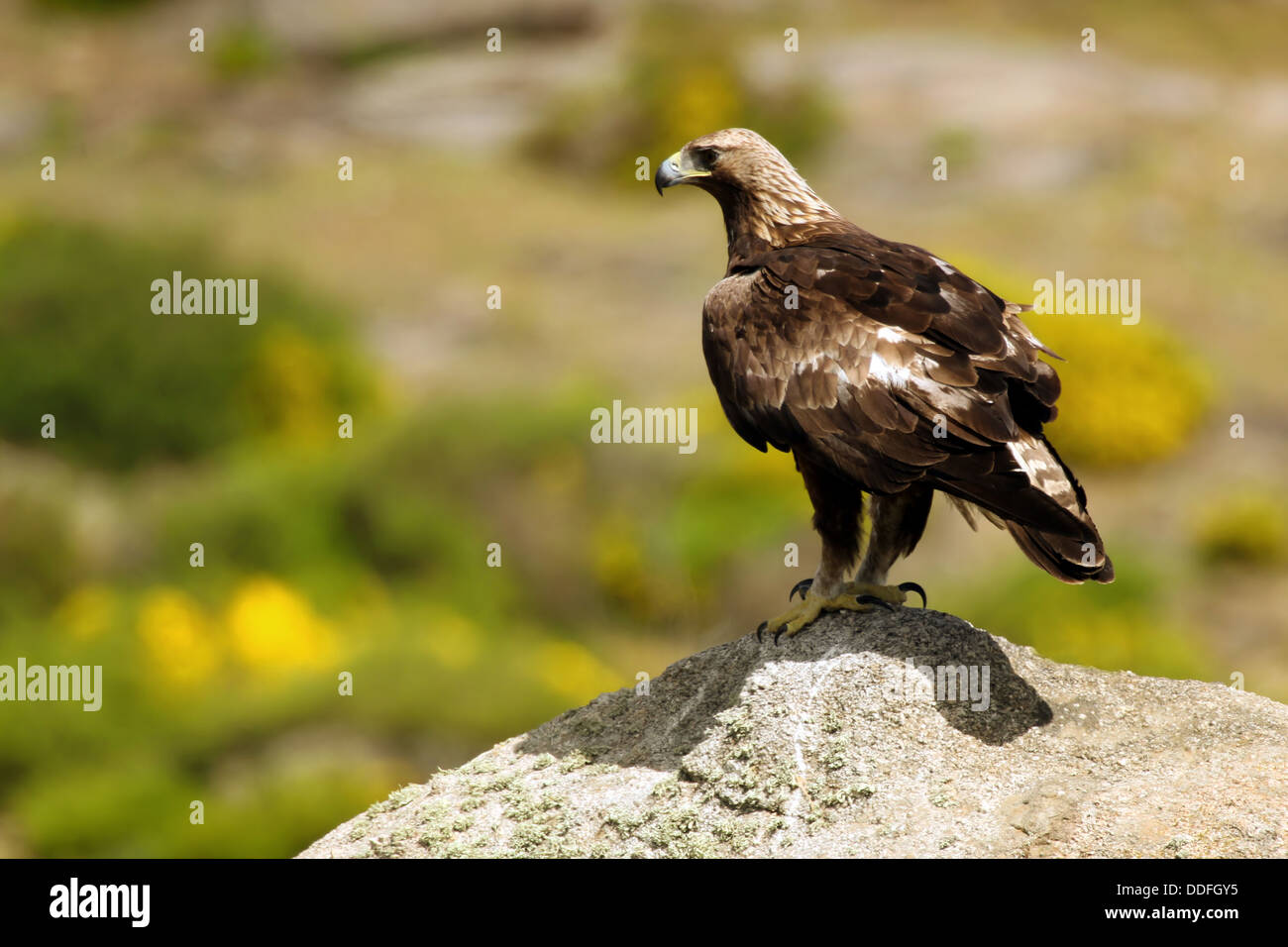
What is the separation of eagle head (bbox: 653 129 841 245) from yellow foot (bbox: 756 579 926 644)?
1609 millimetres

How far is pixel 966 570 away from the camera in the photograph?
58.2 feet

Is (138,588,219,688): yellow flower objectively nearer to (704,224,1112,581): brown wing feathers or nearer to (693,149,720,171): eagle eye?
(693,149,720,171): eagle eye

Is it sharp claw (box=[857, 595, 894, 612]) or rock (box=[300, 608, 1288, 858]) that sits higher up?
sharp claw (box=[857, 595, 894, 612])

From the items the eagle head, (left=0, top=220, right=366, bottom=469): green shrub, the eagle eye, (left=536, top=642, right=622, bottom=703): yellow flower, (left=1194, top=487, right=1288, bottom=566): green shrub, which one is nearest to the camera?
the eagle head

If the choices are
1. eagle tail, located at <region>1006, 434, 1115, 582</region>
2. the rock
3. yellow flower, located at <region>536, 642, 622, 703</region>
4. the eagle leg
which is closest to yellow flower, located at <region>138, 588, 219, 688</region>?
yellow flower, located at <region>536, 642, 622, 703</region>

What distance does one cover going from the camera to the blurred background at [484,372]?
15492mm

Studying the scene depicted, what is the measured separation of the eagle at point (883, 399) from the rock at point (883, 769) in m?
0.42

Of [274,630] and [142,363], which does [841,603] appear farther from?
[142,363]

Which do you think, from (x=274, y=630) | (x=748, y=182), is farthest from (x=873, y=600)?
(x=274, y=630)

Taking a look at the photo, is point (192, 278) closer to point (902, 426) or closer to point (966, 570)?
point (966, 570)

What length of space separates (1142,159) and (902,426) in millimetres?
27797

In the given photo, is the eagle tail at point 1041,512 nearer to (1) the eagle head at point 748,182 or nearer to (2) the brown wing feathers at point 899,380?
(2) the brown wing feathers at point 899,380

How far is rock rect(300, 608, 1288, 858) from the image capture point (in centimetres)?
544

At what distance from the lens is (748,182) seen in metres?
7.11
